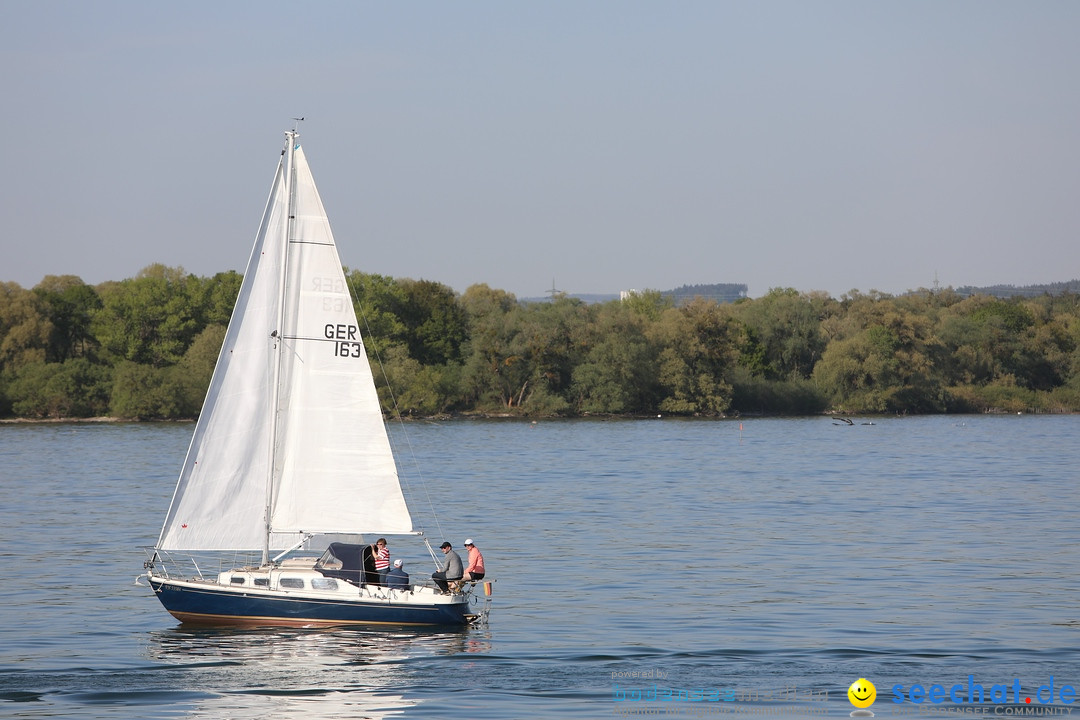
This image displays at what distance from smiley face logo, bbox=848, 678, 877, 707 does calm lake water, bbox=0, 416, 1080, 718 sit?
6.8 inches

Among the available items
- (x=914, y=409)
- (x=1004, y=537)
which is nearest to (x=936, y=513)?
(x=1004, y=537)

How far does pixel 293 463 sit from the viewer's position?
27734mm

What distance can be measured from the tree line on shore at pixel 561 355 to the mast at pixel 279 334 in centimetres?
9765

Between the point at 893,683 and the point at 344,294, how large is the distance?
13176mm

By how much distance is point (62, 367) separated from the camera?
410ft

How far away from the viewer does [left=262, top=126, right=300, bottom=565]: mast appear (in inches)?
1050

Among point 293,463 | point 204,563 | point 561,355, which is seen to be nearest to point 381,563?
point 293,463

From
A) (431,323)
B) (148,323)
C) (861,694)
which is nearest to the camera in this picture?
(861,694)

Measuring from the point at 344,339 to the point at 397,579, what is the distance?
5.08 m

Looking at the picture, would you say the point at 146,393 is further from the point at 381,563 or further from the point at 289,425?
the point at 381,563

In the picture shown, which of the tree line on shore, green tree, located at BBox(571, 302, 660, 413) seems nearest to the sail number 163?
the tree line on shore

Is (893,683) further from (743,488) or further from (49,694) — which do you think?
(743,488)

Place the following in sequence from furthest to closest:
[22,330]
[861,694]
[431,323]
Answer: [431,323] → [22,330] → [861,694]

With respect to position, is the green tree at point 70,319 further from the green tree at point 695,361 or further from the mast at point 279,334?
the mast at point 279,334
